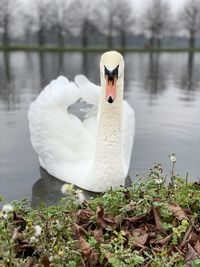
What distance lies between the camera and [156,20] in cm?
7900

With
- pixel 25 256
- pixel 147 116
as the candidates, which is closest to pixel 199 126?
pixel 147 116

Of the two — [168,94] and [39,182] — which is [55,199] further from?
[168,94]

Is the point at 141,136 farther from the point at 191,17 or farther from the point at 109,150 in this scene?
the point at 191,17

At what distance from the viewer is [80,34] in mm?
76562

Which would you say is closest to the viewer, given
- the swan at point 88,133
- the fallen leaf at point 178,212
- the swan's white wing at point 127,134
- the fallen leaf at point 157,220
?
the fallen leaf at point 157,220

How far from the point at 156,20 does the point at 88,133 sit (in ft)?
246

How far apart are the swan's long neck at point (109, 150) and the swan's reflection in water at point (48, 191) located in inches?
→ 10.4

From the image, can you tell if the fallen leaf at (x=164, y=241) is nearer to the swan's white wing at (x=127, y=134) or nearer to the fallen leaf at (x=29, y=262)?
the fallen leaf at (x=29, y=262)

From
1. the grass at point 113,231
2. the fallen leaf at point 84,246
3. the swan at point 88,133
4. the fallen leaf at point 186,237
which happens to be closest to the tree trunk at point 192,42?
the swan at point 88,133

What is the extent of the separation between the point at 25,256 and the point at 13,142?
5.13 metres

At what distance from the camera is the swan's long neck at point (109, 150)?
555 centimetres

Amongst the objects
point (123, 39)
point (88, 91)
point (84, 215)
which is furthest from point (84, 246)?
point (123, 39)

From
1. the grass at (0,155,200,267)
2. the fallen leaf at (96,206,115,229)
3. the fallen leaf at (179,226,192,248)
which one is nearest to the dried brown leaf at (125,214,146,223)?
the grass at (0,155,200,267)

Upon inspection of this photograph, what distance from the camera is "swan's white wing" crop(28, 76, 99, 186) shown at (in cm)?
619
